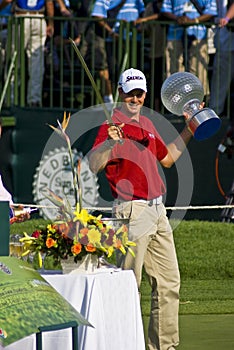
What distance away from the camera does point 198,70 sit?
15359 mm

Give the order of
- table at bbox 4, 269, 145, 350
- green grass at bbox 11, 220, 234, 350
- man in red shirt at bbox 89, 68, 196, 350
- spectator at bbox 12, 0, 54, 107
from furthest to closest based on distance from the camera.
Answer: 1. spectator at bbox 12, 0, 54, 107
2. green grass at bbox 11, 220, 234, 350
3. man in red shirt at bbox 89, 68, 196, 350
4. table at bbox 4, 269, 145, 350

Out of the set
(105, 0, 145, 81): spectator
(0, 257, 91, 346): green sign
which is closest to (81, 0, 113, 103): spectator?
(105, 0, 145, 81): spectator

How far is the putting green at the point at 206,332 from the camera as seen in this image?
9.04 metres

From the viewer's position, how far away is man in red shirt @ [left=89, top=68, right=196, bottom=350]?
8.12 metres

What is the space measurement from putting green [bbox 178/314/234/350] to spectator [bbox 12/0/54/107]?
5.85m

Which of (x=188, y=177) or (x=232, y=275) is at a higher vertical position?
(x=188, y=177)

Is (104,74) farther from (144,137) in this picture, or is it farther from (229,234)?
(144,137)

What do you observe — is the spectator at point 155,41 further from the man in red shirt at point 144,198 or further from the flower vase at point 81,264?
the flower vase at point 81,264

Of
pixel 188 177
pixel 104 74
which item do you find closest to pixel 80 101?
pixel 104 74

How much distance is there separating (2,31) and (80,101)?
1315 millimetres

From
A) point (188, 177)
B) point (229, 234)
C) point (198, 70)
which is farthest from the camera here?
point (198, 70)

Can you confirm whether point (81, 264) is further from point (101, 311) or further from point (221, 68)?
point (221, 68)

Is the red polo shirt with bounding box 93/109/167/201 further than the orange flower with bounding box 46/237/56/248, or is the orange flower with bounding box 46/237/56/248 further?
the red polo shirt with bounding box 93/109/167/201

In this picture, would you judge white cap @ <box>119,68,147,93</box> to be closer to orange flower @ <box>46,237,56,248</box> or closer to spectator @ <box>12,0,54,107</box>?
orange flower @ <box>46,237,56,248</box>
